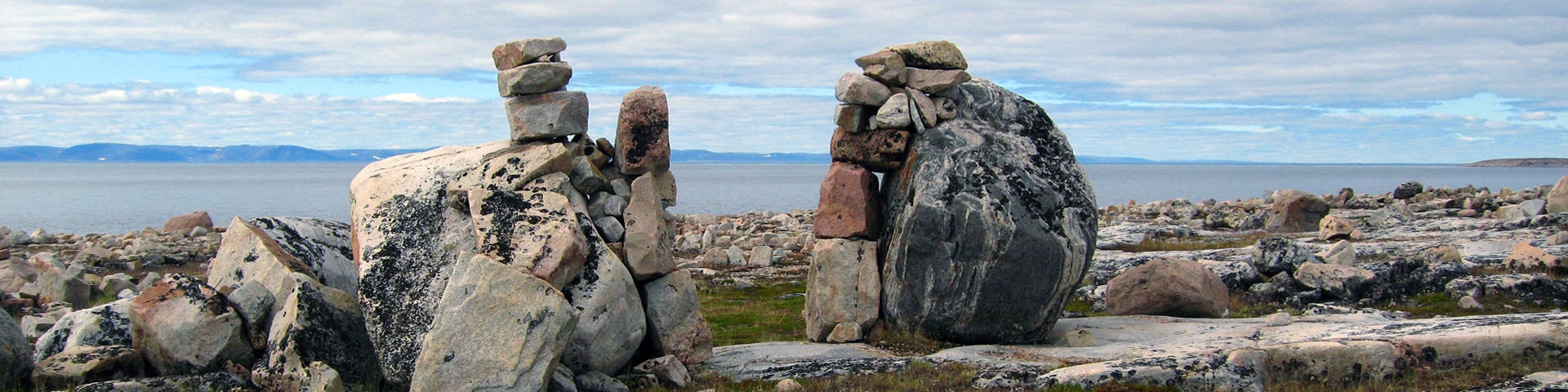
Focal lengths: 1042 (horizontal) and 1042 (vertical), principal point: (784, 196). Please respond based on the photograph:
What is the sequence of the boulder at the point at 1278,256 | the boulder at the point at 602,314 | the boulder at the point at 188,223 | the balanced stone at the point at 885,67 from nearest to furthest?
A: 1. the boulder at the point at 602,314
2. the balanced stone at the point at 885,67
3. the boulder at the point at 1278,256
4. the boulder at the point at 188,223

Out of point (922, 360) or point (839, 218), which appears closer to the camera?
point (922, 360)

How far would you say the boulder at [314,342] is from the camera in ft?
45.5

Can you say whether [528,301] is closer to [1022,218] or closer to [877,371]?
[877,371]

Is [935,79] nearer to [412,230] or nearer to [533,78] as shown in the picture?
[533,78]

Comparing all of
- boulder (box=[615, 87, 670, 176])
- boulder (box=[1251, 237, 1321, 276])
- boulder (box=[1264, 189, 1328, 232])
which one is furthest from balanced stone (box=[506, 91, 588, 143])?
boulder (box=[1264, 189, 1328, 232])

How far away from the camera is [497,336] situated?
485 inches

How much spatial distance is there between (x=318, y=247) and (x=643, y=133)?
6156 mm

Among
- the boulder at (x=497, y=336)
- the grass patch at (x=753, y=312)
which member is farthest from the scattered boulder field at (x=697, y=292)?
the grass patch at (x=753, y=312)

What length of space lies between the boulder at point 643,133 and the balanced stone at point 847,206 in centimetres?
332

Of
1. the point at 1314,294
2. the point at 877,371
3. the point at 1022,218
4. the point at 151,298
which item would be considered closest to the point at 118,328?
the point at 151,298

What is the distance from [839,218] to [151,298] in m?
11.1

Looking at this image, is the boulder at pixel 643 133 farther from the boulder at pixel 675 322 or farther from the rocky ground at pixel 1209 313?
the rocky ground at pixel 1209 313

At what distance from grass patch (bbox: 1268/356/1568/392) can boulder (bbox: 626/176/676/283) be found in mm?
9087

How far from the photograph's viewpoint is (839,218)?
63.4 feet
